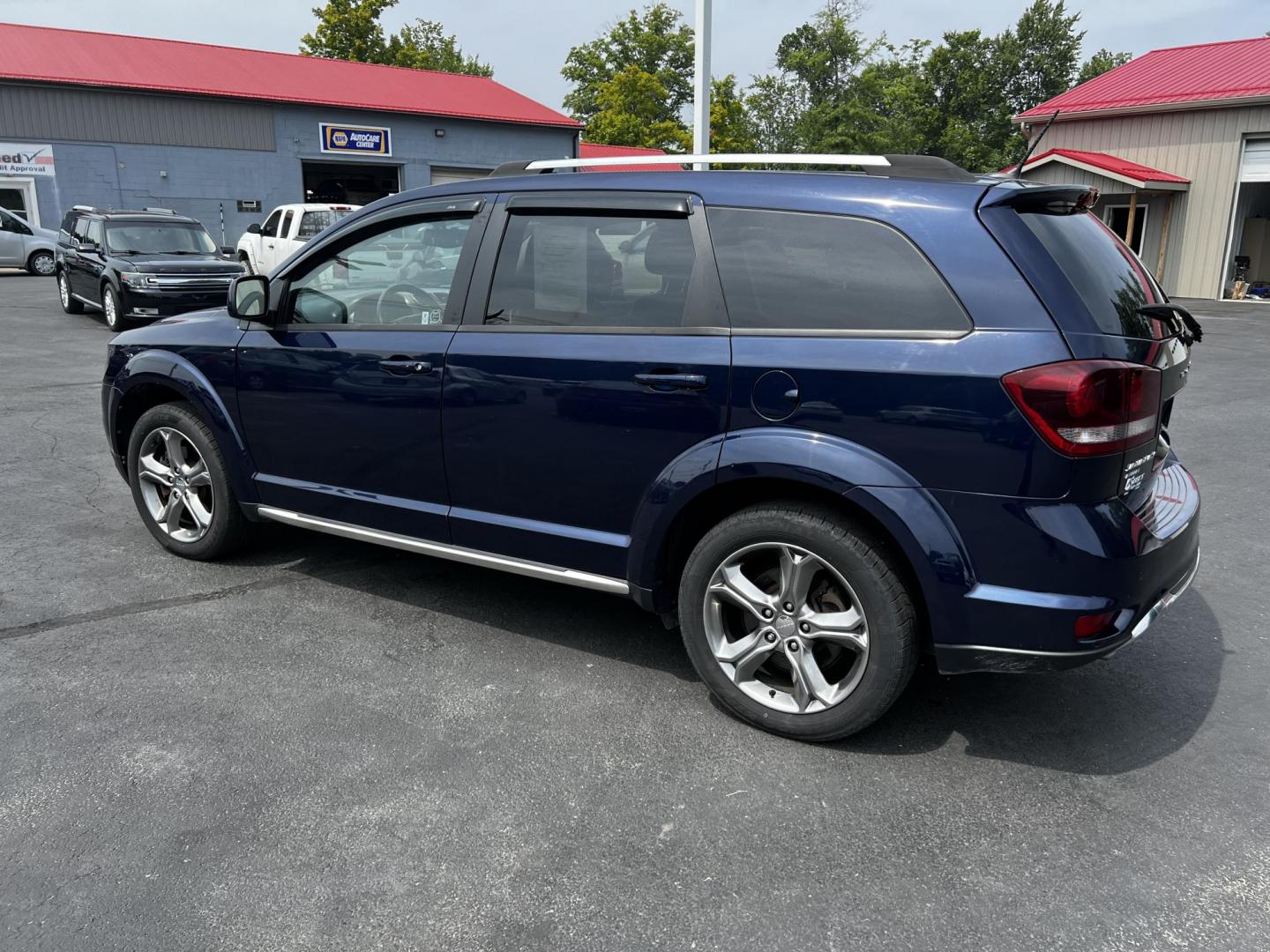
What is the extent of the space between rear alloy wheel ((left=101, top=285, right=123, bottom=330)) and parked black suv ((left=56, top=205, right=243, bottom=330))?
13mm

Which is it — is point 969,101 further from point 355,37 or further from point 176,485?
point 176,485

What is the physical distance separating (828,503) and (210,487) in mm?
3250

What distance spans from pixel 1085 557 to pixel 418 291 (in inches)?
108

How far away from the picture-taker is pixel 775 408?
122 inches

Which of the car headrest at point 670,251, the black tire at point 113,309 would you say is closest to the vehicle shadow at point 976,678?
the car headrest at point 670,251

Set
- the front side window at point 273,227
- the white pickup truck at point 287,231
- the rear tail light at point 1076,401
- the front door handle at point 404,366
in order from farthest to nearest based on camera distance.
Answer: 1. the front side window at point 273,227
2. the white pickup truck at point 287,231
3. the front door handle at point 404,366
4. the rear tail light at point 1076,401

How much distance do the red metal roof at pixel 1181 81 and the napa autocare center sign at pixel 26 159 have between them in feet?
95.0

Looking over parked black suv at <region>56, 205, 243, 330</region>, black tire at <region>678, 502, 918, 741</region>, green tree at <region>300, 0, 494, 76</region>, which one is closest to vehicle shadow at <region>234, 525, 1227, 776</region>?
black tire at <region>678, 502, 918, 741</region>

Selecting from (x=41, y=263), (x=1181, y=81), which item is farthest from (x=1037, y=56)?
(x=41, y=263)

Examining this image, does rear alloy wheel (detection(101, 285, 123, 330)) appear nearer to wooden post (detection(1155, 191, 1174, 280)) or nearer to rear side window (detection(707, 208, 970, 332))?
rear side window (detection(707, 208, 970, 332))

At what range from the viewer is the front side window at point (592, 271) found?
3393mm

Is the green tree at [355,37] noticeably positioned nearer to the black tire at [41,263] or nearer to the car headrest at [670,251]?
the black tire at [41,263]

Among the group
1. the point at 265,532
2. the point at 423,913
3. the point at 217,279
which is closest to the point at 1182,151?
the point at 217,279

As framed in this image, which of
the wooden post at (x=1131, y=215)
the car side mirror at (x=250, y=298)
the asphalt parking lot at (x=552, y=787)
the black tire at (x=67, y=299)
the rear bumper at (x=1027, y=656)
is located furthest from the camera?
the wooden post at (x=1131, y=215)
